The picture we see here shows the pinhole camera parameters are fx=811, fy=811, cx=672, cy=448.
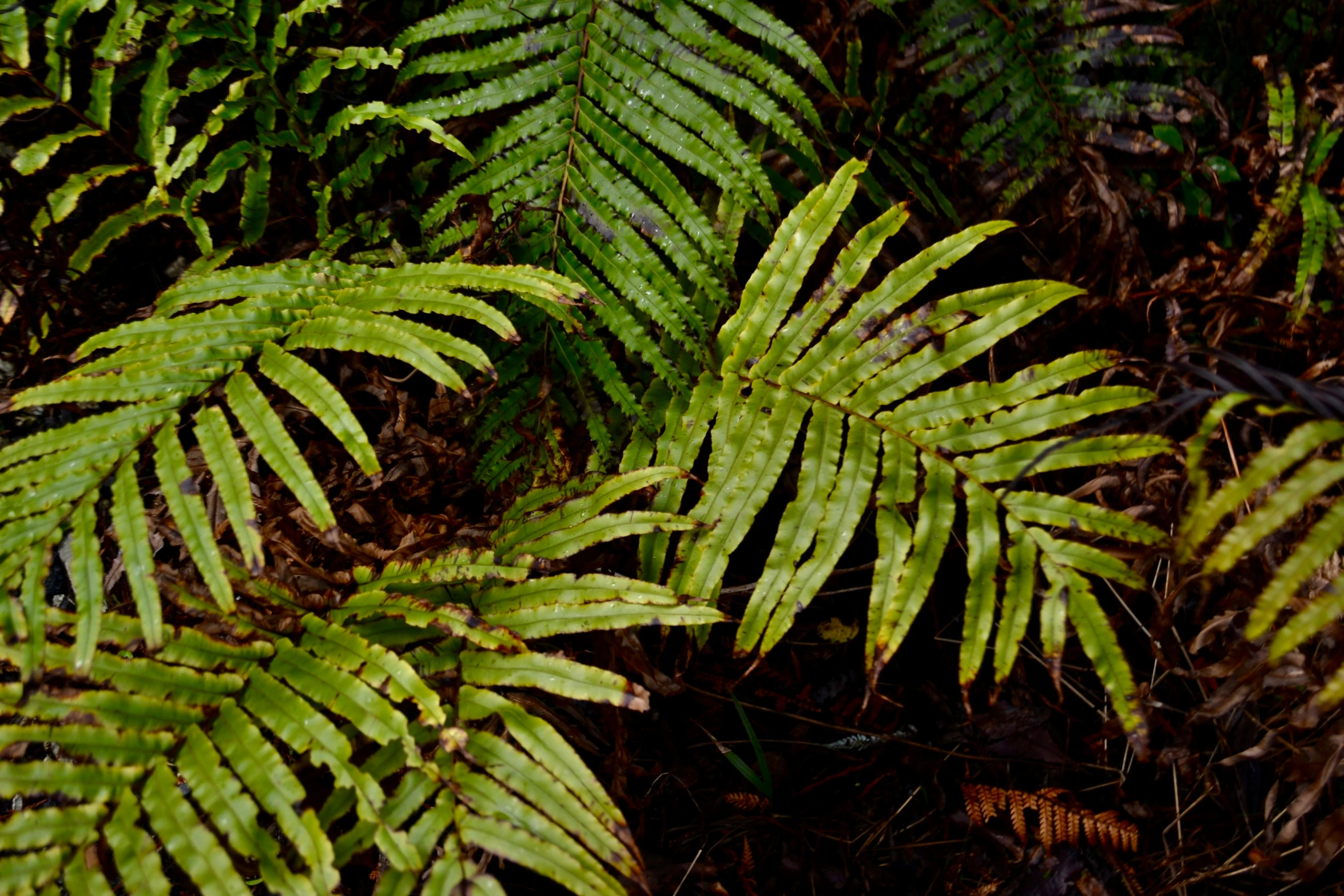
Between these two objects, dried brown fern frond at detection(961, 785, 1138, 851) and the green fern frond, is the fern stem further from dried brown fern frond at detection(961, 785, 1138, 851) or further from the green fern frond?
dried brown fern frond at detection(961, 785, 1138, 851)

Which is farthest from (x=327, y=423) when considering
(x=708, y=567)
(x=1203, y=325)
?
(x=1203, y=325)

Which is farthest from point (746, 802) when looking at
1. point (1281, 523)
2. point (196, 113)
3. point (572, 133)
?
point (196, 113)

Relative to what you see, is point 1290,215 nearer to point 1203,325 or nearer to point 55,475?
point 1203,325

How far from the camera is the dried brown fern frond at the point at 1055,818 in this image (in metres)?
1.87

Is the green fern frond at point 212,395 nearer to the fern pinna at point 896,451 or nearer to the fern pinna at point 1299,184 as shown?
the fern pinna at point 896,451

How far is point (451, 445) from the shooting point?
84.8 inches

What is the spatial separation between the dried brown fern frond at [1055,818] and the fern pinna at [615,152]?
1234 mm

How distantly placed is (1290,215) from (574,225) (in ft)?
5.90

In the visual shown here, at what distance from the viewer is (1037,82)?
211 centimetres

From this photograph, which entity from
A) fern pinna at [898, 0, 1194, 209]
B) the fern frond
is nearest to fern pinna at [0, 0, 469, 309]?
fern pinna at [898, 0, 1194, 209]

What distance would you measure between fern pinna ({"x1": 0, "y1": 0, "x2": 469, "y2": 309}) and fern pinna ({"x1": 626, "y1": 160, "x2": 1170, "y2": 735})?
0.81 meters

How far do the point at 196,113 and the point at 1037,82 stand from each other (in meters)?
2.31

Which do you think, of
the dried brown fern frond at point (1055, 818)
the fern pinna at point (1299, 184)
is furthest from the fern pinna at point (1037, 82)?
the dried brown fern frond at point (1055, 818)

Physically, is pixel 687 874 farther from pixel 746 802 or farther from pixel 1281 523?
pixel 1281 523
